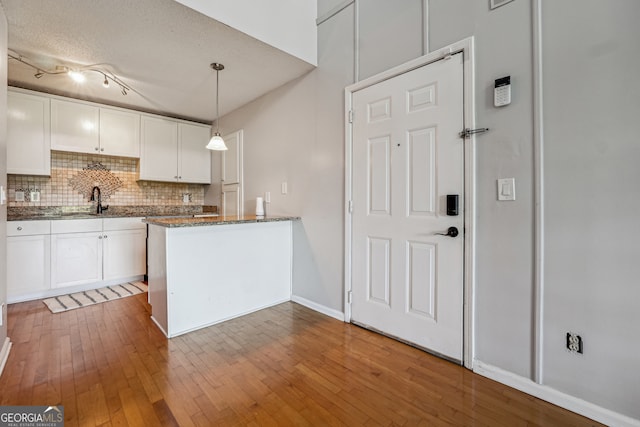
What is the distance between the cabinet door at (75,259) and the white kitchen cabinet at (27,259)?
0.23 ft

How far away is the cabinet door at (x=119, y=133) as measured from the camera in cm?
381

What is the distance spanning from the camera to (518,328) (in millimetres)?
1667

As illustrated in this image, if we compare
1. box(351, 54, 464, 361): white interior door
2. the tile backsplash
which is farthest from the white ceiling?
box(351, 54, 464, 361): white interior door

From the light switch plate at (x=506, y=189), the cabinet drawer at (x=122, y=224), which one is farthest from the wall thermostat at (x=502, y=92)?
the cabinet drawer at (x=122, y=224)

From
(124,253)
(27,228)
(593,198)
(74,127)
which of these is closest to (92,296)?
(124,253)

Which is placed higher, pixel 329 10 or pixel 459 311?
pixel 329 10

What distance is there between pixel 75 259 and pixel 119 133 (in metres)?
1.78

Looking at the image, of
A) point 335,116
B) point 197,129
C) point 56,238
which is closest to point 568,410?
point 335,116

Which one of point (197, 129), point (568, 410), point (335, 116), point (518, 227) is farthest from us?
point (197, 129)

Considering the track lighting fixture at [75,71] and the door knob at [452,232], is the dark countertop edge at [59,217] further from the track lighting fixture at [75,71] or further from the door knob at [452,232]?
the door knob at [452,232]

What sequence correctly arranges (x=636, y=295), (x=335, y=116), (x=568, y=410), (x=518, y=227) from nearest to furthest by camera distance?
1. (x=636, y=295)
2. (x=568, y=410)
3. (x=518, y=227)
4. (x=335, y=116)

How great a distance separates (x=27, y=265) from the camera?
313cm

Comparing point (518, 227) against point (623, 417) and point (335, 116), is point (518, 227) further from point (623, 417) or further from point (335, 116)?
point (335, 116)

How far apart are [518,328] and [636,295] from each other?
0.56 metres
